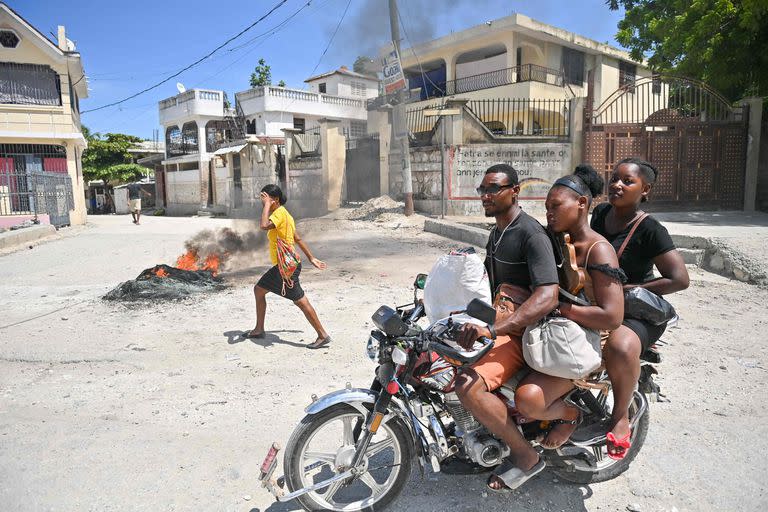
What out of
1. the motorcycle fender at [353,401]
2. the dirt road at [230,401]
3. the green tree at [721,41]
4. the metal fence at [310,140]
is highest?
the green tree at [721,41]

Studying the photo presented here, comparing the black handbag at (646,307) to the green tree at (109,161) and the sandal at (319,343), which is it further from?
the green tree at (109,161)

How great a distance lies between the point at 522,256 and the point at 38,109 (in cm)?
2573

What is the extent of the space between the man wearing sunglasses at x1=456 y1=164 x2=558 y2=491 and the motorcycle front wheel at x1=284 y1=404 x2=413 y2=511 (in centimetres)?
44

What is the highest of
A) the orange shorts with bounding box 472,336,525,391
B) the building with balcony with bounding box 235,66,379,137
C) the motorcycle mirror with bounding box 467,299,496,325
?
the building with balcony with bounding box 235,66,379,137

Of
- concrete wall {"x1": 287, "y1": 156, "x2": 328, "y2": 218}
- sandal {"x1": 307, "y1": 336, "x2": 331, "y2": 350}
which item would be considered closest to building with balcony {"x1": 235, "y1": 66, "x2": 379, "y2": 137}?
concrete wall {"x1": 287, "y1": 156, "x2": 328, "y2": 218}

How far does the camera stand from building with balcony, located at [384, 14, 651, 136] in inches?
994

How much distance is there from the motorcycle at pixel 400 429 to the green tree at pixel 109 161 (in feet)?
135

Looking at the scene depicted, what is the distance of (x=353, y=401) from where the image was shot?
97.6 inches

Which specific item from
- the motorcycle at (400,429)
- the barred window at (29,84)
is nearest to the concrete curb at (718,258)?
the motorcycle at (400,429)

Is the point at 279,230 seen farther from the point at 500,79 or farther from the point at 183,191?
the point at 183,191

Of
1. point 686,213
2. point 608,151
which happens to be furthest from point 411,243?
point 686,213

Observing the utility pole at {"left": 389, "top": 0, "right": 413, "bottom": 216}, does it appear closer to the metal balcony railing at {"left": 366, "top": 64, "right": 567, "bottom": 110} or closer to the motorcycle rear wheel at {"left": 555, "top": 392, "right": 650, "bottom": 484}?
the metal balcony railing at {"left": 366, "top": 64, "right": 567, "bottom": 110}

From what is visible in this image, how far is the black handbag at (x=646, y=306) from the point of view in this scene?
103 inches

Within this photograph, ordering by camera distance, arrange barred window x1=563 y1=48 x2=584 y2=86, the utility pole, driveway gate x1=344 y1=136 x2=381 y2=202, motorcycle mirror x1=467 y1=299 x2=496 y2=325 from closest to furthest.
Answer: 1. motorcycle mirror x1=467 y1=299 x2=496 y2=325
2. the utility pole
3. driveway gate x1=344 y1=136 x2=381 y2=202
4. barred window x1=563 y1=48 x2=584 y2=86
